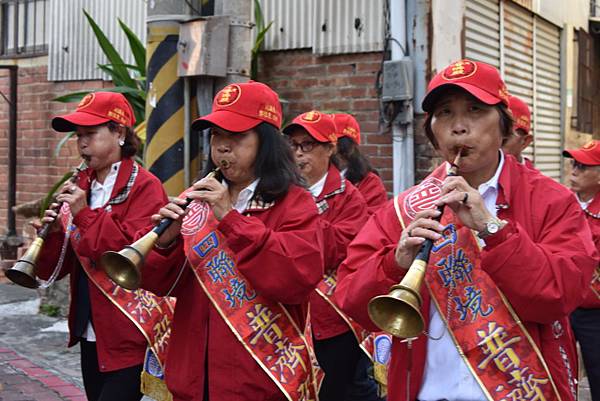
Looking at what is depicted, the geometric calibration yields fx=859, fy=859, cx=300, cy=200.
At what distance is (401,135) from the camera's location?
7414mm

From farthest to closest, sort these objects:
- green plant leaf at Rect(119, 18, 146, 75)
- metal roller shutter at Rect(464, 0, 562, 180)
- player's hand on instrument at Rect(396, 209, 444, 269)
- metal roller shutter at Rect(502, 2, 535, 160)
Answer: metal roller shutter at Rect(502, 2, 535, 160), metal roller shutter at Rect(464, 0, 562, 180), green plant leaf at Rect(119, 18, 146, 75), player's hand on instrument at Rect(396, 209, 444, 269)

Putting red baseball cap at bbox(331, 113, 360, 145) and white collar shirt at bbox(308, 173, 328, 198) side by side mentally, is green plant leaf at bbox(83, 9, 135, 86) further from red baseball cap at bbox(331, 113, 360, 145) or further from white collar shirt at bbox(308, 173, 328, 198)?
white collar shirt at bbox(308, 173, 328, 198)

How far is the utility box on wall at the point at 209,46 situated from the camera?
572 cm

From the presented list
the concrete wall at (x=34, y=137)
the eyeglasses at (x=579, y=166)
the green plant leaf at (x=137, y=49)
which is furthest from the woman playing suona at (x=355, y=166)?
the concrete wall at (x=34, y=137)

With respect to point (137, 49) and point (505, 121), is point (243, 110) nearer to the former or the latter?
point (505, 121)

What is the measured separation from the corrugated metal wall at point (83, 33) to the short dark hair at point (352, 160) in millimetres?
3794

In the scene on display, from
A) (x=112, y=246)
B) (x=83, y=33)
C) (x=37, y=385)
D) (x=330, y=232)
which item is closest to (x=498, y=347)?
(x=112, y=246)

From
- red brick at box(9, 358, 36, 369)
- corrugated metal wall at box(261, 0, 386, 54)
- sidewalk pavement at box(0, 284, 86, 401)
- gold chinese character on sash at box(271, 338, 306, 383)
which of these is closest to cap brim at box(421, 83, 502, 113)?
gold chinese character on sash at box(271, 338, 306, 383)

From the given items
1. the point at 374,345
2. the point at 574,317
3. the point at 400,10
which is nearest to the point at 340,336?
the point at 374,345

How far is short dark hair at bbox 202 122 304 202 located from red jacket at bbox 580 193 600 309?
2.58 meters

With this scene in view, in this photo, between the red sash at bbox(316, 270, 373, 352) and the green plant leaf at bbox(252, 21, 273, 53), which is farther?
the green plant leaf at bbox(252, 21, 273, 53)

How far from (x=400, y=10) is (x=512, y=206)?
4830mm

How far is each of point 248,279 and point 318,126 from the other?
7.80 ft

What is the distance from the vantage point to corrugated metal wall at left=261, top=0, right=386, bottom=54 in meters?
7.63
